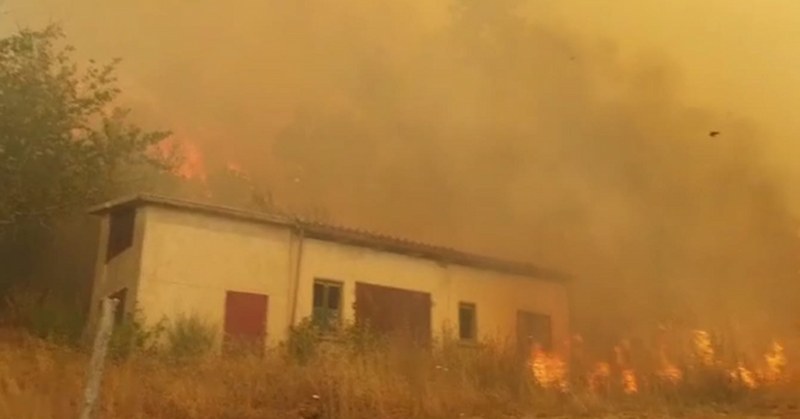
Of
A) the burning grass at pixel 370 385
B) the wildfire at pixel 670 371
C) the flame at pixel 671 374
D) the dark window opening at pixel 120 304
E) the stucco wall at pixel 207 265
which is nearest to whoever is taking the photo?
the burning grass at pixel 370 385

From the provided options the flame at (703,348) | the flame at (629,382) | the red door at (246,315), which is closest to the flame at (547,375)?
the flame at (629,382)

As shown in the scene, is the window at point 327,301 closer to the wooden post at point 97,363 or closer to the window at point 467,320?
the window at point 467,320

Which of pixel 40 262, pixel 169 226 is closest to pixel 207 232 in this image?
pixel 169 226

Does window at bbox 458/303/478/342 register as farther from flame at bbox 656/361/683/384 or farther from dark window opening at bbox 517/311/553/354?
flame at bbox 656/361/683/384

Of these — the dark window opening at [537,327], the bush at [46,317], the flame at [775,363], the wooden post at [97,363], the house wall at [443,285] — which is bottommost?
the wooden post at [97,363]

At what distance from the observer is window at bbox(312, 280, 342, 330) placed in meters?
17.5

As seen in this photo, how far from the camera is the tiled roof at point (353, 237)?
16453mm

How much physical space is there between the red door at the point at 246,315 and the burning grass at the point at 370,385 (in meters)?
2.40

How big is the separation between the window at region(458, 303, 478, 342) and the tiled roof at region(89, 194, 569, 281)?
938mm

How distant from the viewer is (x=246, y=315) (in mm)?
16812

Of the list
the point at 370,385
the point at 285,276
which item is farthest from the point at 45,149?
the point at 370,385

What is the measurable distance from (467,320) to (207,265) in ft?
20.1

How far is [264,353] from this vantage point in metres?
12.3

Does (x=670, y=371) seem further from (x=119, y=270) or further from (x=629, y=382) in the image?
(x=119, y=270)
